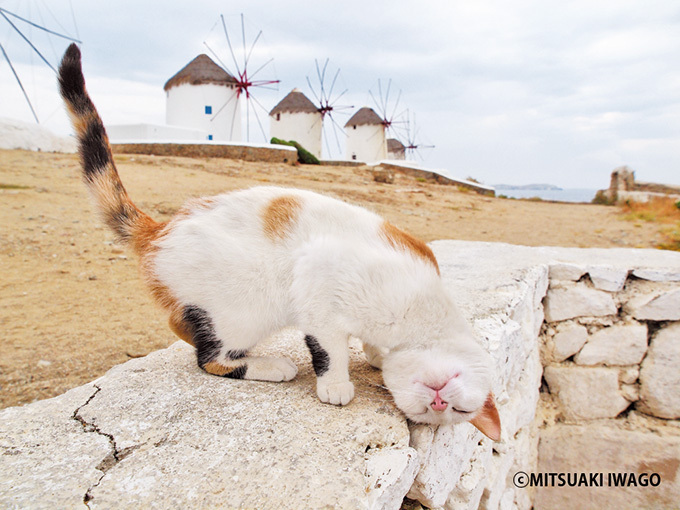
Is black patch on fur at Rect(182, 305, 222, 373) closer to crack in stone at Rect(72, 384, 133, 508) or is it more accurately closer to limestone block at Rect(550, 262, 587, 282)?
crack in stone at Rect(72, 384, 133, 508)

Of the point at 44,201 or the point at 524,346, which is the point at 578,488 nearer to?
the point at 524,346

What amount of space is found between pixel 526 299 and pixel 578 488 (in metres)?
2.15

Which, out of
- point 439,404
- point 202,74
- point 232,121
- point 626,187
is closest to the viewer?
point 439,404

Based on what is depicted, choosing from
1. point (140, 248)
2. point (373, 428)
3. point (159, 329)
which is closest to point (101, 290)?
point (159, 329)

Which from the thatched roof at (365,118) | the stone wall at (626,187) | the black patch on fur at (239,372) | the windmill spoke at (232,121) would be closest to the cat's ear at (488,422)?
the black patch on fur at (239,372)

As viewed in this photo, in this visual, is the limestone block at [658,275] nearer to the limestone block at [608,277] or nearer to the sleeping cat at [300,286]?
the limestone block at [608,277]

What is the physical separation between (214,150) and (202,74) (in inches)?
254

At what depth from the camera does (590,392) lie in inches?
160

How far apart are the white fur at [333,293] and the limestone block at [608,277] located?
2.85 meters

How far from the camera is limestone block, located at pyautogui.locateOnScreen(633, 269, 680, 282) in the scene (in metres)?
3.77

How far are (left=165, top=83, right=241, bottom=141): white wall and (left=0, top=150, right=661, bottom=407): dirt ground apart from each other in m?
8.20

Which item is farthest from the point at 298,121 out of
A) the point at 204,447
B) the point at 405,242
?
the point at 204,447

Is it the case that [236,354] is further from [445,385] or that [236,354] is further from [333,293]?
[445,385]

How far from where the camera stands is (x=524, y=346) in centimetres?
321
